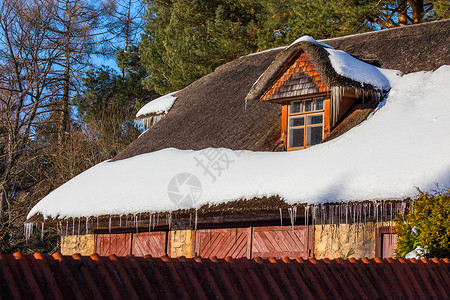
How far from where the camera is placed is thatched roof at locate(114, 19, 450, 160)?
39.5ft

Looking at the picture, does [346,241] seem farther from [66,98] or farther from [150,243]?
[66,98]

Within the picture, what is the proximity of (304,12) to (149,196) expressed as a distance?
11880 millimetres

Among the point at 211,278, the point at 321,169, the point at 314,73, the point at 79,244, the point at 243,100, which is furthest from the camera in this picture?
the point at 79,244

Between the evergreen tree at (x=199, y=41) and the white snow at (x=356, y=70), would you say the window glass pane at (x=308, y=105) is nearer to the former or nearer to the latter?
the white snow at (x=356, y=70)

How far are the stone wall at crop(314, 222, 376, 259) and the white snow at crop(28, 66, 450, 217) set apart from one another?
1.18 meters

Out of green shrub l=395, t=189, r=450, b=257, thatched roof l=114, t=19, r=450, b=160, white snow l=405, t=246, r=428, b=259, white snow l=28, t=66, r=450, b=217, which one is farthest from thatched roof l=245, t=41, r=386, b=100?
white snow l=405, t=246, r=428, b=259

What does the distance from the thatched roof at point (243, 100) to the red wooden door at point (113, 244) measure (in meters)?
1.87

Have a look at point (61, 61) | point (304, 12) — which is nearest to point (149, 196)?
point (304, 12)

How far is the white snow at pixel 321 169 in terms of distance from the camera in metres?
8.76

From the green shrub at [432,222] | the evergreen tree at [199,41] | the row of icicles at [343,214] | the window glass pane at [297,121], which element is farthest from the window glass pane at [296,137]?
the evergreen tree at [199,41]

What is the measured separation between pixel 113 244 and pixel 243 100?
452cm

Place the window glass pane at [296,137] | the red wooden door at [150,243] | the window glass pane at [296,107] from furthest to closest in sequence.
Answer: the red wooden door at [150,243] → the window glass pane at [296,107] → the window glass pane at [296,137]

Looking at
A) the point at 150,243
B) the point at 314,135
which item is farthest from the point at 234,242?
the point at 314,135

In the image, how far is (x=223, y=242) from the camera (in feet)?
39.8
